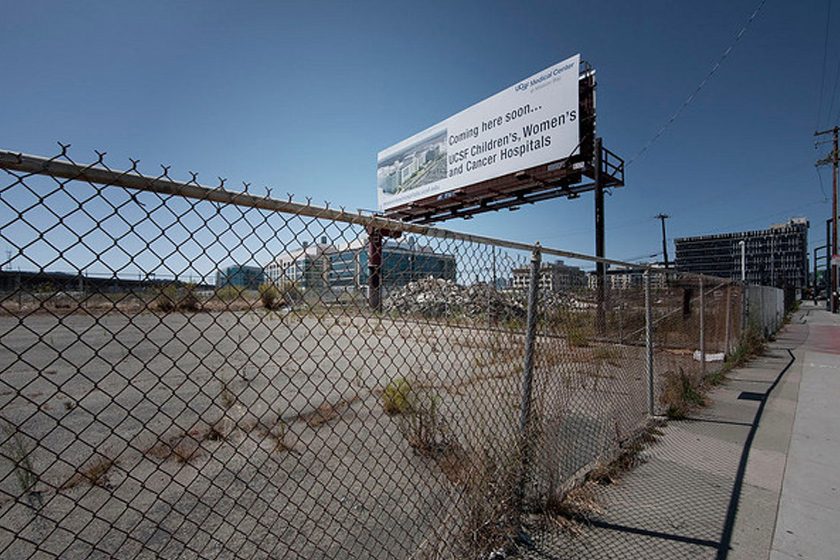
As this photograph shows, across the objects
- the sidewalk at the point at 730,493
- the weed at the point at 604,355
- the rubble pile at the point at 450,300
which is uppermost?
the rubble pile at the point at 450,300

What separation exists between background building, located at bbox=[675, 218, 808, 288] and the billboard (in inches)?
2513

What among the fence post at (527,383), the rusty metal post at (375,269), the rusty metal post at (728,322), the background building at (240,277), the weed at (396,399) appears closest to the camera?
the background building at (240,277)

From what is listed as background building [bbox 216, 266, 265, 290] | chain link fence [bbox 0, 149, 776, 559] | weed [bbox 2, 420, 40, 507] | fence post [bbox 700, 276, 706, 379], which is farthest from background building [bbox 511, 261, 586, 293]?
fence post [bbox 700, 276, 706, 379]

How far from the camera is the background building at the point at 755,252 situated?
226 ft

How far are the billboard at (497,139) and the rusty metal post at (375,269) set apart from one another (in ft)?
40.1

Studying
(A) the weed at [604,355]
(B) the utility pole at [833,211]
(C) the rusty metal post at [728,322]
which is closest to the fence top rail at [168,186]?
(A) the weed at [604,355]

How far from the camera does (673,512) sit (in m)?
2.74

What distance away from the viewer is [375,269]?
2.17m

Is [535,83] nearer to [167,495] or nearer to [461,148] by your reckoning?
[461,148]

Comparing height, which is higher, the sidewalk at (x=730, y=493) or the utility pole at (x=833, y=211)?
the utility pole at (x=833, y=211)

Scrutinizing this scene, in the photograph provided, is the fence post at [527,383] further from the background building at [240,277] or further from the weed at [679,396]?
the weed at [679,396]

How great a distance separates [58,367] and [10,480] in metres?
4.71

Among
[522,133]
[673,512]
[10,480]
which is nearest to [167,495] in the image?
[10,480]

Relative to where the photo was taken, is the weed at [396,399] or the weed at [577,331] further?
the weed at [396,399]
